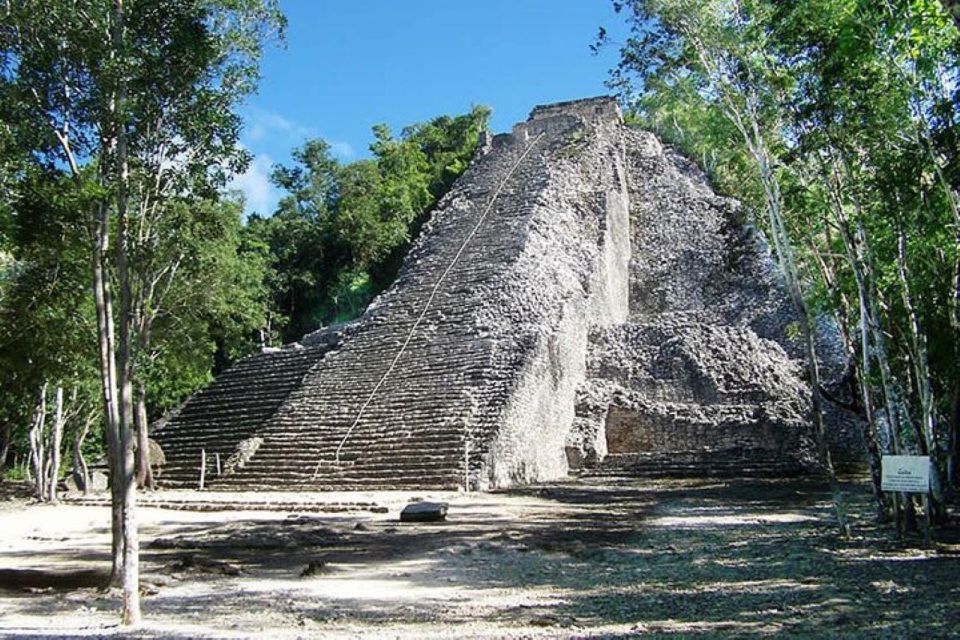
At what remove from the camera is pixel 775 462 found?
1762 cm

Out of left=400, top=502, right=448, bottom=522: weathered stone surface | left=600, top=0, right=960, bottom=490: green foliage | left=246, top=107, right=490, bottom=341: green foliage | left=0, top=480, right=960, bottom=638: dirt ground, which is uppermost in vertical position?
left=246, top=107, right=490, bottom=341: green foliage

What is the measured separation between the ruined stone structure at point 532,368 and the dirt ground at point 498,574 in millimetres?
3406

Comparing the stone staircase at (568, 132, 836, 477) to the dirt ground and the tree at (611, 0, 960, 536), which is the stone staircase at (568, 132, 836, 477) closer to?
the dirt ground

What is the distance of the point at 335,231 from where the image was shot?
110 feet

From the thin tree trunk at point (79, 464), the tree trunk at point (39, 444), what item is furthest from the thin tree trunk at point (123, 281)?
the thin tree trunk at point (79, 464)

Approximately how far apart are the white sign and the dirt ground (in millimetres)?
639

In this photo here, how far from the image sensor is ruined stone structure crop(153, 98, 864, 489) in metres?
16.0

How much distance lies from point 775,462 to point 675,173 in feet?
55.3

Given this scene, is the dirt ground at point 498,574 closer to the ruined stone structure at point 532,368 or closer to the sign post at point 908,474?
the sign post at point 908,474

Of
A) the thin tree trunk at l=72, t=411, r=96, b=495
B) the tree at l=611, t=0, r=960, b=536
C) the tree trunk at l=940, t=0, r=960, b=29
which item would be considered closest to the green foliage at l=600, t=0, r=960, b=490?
the tree at l=611, t=0, r=960, b=536

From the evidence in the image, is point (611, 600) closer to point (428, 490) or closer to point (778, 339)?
point (428, 490)

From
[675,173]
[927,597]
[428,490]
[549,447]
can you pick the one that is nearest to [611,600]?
[927,597]

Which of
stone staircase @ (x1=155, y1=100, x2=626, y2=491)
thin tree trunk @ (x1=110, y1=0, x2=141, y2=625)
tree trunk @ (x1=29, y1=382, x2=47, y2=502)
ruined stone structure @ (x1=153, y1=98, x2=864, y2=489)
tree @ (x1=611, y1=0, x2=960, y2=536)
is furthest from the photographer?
tree trunk @ (x1=29, y1=382, x2=47, y2=502)

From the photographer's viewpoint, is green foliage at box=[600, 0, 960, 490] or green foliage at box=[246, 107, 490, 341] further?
green foliage at box=[246, 107, 490, 341]
